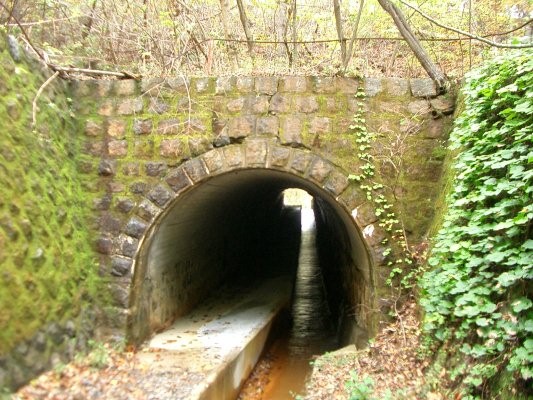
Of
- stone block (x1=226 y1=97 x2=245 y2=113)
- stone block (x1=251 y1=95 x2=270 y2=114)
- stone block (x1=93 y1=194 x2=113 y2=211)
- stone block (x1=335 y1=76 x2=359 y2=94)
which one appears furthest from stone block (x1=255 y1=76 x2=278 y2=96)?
stone block (x1=93 y1=194 x2=113 y2=211)

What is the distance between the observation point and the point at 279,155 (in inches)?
196

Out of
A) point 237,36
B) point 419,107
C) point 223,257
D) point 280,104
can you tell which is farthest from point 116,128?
point 223,257

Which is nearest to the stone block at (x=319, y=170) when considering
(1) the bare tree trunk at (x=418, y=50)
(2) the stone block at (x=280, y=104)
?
(2) the stone block at (x=280, y=104)

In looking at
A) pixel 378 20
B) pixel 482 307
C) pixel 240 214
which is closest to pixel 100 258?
pixel 482 307

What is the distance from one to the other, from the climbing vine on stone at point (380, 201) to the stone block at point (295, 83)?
61cm

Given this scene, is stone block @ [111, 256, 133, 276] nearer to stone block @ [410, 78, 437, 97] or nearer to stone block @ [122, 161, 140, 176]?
stone block @ [122, 161, 140, 176]

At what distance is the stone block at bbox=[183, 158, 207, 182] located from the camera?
16.6 feet

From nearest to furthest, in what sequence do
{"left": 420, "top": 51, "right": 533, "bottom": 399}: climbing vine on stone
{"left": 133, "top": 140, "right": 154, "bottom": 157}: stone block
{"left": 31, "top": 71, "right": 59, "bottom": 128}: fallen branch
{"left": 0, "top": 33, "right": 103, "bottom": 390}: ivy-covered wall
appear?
{"left": 420, "top": 51, "right": 533, "bottom": 399}: climbing vine on stone, {"left": 0, "top": 33, "right": 103, "bottom": 390}: ivy-covered wall, {"left": 31, "top": 71, "right": 59, "bottom": 128}: fallen branch, {"left": 133, "top": 140, "right": 154, "bottom": 157}: stone block

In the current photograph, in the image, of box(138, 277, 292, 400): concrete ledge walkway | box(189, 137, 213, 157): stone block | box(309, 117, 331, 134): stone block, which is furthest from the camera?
box(189, 137, 213, 157): stone block

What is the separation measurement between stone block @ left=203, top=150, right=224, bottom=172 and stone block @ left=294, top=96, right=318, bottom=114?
1045 mm

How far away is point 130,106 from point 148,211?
1.28 meters

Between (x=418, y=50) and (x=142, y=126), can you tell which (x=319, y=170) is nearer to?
(x=418, y=50)

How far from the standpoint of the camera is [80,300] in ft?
15.7

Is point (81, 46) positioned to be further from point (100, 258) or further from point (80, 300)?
point (80, 300)
